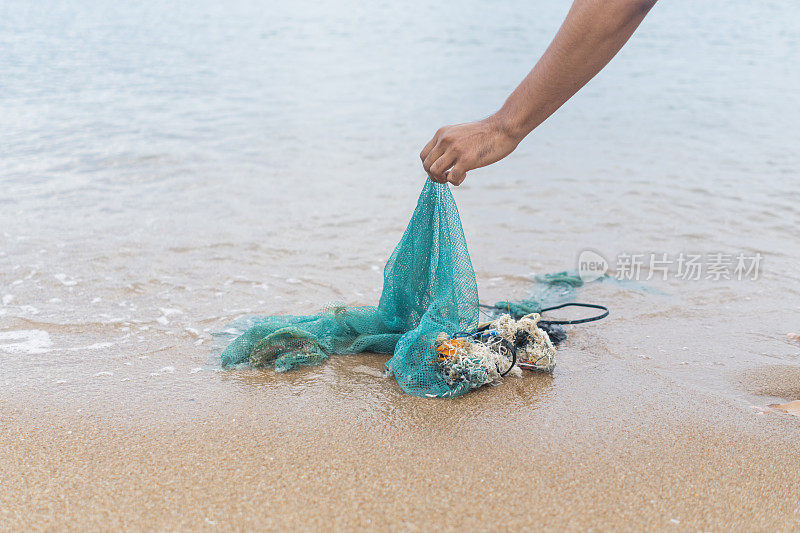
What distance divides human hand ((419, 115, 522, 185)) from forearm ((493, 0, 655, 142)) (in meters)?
0.03

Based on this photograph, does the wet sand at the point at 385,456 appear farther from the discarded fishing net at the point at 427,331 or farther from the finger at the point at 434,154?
the finger at the point at 434,154

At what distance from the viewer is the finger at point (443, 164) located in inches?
89.3

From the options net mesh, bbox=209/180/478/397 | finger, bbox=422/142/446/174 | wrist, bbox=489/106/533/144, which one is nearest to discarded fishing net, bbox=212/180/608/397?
net mesh, bbox=209/180/478/397

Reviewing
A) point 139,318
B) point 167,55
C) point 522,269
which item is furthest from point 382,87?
point 139,318

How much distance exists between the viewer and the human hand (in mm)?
2201

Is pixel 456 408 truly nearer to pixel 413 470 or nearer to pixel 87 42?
pixel 413 470

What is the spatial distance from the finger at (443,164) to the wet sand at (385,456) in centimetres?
93

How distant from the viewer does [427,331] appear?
2703 mm

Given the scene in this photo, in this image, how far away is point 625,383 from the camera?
282 centimetres

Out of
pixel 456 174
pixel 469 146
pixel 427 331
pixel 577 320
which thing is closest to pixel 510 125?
pixel 469 146

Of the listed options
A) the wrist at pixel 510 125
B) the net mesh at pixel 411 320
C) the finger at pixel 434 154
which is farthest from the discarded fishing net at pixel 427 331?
the wrist at pixel 510 125

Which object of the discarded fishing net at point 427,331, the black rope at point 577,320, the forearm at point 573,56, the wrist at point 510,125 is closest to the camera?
the forearm at point 573,56

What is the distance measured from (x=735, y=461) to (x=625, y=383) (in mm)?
671

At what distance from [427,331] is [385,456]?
671 mm
